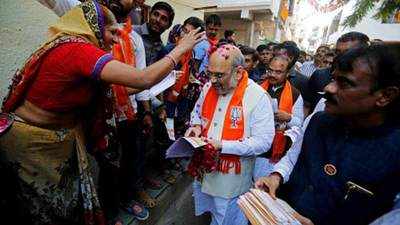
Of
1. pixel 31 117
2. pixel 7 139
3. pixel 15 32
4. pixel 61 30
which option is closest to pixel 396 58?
pixel 61 30

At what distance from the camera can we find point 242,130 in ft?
8.05

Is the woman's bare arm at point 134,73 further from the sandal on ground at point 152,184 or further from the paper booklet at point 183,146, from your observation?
the sandal on ground at point 152,184

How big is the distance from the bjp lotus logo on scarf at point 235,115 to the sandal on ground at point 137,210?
1.42 m

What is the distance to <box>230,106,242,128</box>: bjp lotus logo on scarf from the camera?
8.04ft

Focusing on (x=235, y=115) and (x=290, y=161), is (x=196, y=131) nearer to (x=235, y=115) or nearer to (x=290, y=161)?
(x=235, y=115)

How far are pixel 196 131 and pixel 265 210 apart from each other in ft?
4.52

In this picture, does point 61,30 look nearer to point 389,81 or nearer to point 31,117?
point 31,117

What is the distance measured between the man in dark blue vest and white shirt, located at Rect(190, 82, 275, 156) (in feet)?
2.89

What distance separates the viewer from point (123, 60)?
8.73 feet

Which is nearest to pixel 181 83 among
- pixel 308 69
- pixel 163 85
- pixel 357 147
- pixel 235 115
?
pixel 163 85

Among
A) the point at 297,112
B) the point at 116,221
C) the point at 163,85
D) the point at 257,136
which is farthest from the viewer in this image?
the point at 297,112

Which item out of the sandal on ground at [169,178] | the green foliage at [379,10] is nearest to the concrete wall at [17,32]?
the sandal on ground at [169,178]

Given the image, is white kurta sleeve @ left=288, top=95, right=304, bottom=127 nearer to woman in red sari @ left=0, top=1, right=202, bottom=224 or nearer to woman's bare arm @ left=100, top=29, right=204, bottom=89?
woman in red sari @ left=0, top=1, right=202, bottom=224

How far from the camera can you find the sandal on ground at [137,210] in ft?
9.97
